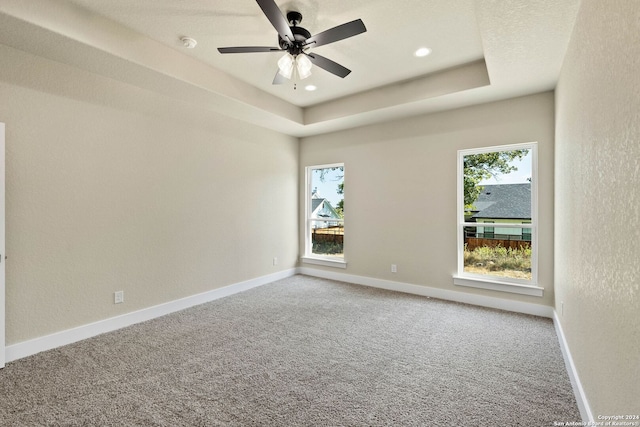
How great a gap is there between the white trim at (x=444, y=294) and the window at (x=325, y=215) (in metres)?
0.23

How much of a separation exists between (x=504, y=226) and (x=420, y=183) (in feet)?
3.98

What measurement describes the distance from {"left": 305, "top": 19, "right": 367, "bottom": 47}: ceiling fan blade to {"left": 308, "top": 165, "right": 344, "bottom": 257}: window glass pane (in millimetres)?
2989

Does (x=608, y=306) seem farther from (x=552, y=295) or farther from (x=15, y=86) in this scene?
(x=15, y=86)

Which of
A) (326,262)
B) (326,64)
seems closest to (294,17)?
(326,64)

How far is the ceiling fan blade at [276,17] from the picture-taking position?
1909mm

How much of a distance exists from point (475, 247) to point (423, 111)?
2.01 metres

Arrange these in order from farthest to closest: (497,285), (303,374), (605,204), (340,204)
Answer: (340,204), (497,285), (303,374), (605,204)

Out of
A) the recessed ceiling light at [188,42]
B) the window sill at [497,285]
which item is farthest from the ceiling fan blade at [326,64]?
the window sill at [497,285]

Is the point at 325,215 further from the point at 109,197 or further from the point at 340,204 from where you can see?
the point at 109,197

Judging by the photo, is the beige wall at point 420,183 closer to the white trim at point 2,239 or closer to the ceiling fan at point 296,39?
the ceiling fan at point 296,39

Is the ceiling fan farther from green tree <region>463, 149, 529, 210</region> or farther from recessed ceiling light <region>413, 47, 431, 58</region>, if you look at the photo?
green tree <region>463, 149, 529, 210</region>

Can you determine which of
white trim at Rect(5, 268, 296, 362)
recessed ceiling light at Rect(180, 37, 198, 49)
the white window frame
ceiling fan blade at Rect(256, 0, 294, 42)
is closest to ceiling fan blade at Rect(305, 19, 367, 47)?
ceiling fan blade at Rect(256, 0, 294, 42)

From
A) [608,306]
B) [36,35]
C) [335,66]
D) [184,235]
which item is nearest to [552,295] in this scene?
[608,306]

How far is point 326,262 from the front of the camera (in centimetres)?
540
